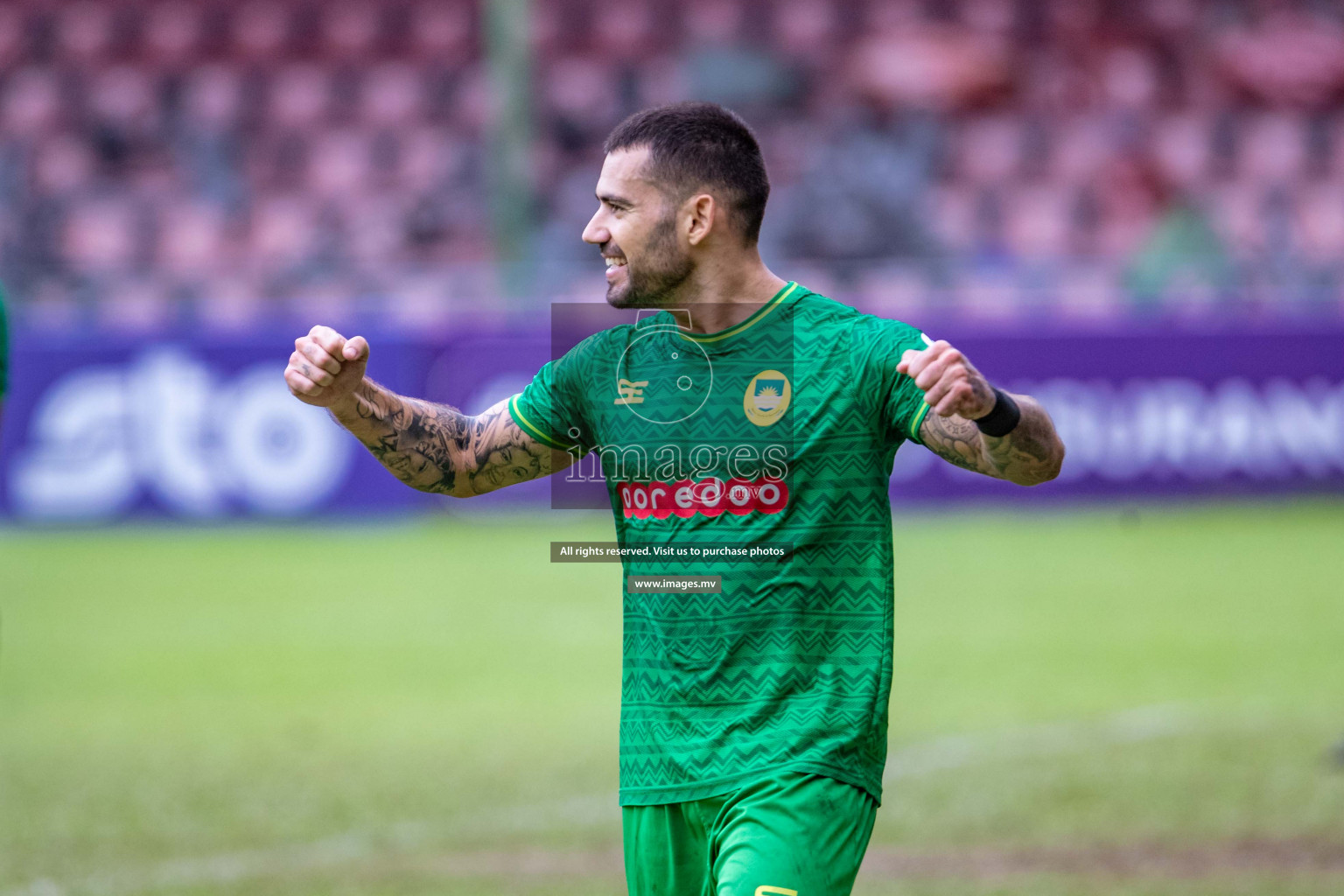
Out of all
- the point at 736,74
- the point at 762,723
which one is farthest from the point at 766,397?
the point at 736,74

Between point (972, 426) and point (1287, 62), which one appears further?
point (1287, 62)

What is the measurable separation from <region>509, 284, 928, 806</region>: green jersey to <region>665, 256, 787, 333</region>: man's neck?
0.10ft

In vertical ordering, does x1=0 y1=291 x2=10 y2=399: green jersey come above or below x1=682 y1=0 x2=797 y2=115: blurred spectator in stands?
below

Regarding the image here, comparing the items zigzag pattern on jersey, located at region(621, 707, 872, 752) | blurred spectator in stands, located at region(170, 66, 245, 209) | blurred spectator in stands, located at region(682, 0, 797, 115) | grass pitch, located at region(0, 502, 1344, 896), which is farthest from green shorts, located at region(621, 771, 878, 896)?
blurred spectator in stands, located at region(682, 0, 797, 115)

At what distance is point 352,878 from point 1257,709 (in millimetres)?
5254

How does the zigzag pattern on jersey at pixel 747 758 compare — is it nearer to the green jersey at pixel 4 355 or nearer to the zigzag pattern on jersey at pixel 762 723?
the zigzag pattern on jersey at pixel 762 723

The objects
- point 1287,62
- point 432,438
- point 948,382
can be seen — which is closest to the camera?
point 948,382

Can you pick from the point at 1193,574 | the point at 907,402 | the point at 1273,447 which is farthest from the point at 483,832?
the point at 1273,447

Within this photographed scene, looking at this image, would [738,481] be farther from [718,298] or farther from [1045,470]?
[1045,470]

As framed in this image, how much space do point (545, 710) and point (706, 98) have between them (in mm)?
15452

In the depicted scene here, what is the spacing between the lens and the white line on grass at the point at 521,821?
21.3ft

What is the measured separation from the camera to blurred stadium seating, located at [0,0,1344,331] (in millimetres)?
20094

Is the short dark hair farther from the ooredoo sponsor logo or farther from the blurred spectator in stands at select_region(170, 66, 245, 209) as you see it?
the blurred spectator in stands at select_region(170, 66, 245, 209)

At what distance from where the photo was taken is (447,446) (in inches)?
159
